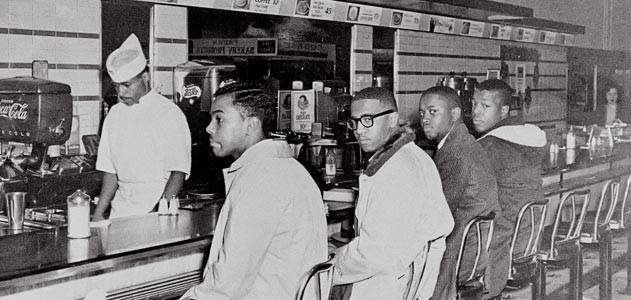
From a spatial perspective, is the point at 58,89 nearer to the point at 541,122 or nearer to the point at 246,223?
the point at 246,223

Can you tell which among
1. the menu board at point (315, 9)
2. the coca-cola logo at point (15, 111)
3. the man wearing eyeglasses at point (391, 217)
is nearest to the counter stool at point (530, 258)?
the man wearing eyeglasses at point (391, 217)

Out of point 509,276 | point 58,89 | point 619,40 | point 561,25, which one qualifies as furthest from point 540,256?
point 561,25

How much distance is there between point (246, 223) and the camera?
2.50m

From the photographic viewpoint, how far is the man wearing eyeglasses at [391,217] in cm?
291

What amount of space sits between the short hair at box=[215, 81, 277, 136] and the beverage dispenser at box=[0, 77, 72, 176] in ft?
4.62

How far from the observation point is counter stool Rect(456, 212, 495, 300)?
363cm

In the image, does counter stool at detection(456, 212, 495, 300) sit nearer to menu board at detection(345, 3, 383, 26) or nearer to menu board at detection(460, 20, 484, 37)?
menu board at detection(345, 3, 383, 26)

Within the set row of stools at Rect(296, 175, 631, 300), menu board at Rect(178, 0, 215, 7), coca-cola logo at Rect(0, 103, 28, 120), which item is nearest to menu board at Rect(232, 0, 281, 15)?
menu board at Rect(178, 0, 215, 7)

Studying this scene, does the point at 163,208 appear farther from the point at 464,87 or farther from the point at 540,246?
the point at 464,87

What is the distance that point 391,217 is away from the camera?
291 cm

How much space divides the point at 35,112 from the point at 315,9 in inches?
154

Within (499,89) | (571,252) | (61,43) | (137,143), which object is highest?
(61,43)

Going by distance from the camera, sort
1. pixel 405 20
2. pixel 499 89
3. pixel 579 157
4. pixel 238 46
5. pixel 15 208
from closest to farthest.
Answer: pixel 15 208 < pixel 499 89 < pixel 579 157 < pixel 238 46 < pixel 405 20

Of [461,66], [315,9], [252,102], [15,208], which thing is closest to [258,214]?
[252,102]
